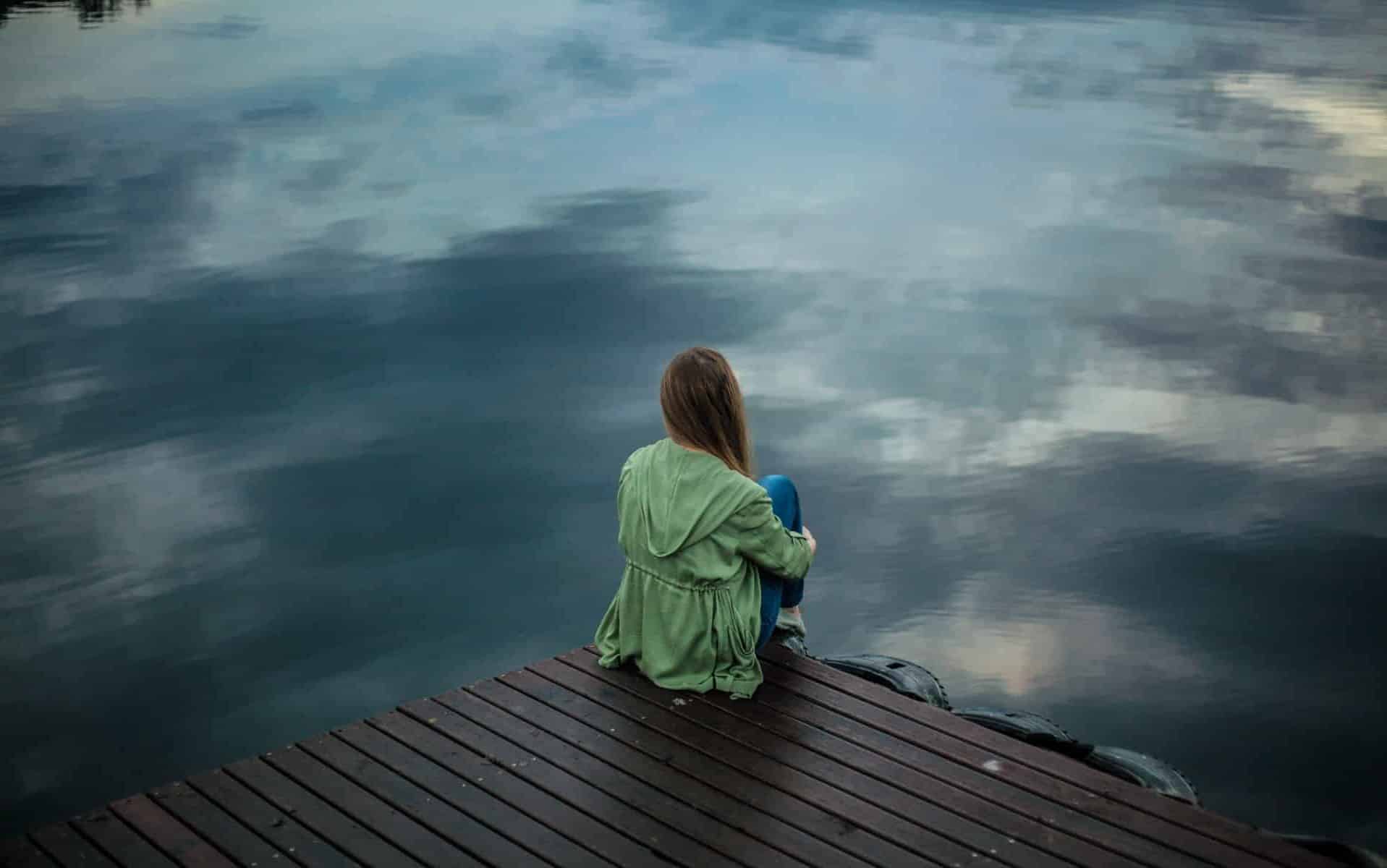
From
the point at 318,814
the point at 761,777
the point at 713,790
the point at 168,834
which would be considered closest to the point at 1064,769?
the point at 761,777

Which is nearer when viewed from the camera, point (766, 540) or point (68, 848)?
point (68, 848)

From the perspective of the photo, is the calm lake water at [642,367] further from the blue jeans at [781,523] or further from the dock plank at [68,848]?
the blue jeans at [781,523]

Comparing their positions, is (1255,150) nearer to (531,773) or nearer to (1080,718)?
(1080,718)

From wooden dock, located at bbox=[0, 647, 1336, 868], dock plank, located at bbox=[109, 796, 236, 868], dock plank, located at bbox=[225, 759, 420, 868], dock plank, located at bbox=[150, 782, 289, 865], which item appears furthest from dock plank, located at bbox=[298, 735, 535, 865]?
dock plank, located at bbox=[109, 796, 236, 868]

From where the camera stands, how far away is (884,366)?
10922mm

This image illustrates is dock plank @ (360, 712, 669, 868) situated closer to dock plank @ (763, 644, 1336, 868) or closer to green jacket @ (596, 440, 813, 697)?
green jacket @ (596, 440, 813, 697)

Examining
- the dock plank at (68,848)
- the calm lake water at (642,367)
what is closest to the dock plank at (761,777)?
the dock plank at (68,848)

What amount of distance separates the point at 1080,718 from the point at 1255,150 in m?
10.9

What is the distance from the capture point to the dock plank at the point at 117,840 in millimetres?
3355

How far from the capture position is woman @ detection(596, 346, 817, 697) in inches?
158

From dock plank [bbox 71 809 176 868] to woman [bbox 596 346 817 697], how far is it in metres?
1.47

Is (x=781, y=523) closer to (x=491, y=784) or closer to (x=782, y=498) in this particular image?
(x=782, y=498)

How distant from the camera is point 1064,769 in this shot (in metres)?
3.85

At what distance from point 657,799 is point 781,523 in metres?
0.94
